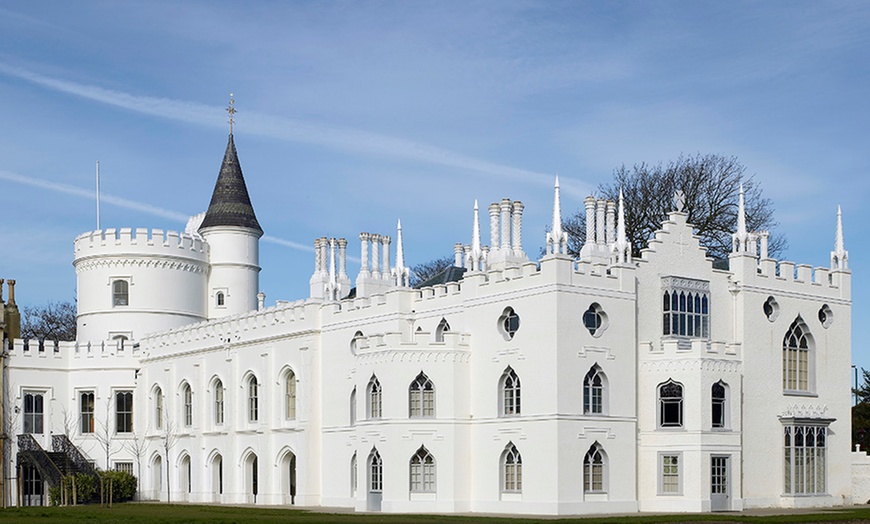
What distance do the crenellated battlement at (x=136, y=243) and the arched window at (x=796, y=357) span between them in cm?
2881

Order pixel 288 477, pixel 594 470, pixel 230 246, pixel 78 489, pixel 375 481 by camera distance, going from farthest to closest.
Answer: pixel 230 246 → pixel 78 489 → pixel 288 477 → pixel 375 481 → pixel 594 470

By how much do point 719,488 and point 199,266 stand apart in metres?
29.8

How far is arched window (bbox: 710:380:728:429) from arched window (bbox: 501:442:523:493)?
21.0 feet

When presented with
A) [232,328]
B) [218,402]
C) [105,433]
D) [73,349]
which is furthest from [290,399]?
[73,349]

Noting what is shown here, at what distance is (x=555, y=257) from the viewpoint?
3869cm

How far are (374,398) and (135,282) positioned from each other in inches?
833

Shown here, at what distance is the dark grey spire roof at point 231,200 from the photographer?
203ft

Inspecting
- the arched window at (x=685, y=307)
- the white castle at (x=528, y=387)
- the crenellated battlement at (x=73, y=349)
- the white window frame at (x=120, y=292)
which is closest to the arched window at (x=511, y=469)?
the white castle at (x=528, y=387)

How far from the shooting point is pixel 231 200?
62.1m

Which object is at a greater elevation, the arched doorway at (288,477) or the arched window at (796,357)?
the arched window at (796,357)

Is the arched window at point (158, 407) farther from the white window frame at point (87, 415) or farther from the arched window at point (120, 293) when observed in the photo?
the arched window at point (120, 293)

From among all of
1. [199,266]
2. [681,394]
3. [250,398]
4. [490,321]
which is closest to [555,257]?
[490,321]

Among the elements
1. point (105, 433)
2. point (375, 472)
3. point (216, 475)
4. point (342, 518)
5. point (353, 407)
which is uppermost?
point (353, 407)

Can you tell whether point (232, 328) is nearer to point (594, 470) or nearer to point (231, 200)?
point (231, 200)
